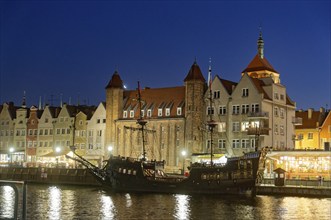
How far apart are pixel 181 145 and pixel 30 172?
88.3 feet

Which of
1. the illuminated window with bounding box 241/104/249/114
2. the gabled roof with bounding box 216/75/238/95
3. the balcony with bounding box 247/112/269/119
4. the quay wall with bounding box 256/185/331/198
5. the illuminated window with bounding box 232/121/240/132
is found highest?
the gabled roof with bounding box 216/75/238/95

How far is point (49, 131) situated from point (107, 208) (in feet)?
218

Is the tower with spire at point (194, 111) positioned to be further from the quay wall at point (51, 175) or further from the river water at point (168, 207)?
the river water at point (168, 207)

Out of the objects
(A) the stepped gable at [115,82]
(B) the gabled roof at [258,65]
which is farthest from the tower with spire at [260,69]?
(A) the stepped gable at [115,82]

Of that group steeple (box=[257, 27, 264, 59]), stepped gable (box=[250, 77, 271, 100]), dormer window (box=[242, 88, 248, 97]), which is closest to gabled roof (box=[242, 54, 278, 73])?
steeple (box=[257, 27, 264, 59])

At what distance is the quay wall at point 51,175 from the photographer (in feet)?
270

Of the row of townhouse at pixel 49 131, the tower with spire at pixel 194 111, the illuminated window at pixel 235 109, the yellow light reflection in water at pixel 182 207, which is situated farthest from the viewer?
the row of townhouse at pixel 49 131

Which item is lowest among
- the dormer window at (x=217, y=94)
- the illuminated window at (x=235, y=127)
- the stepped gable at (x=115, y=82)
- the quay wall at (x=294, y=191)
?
the quay wall at (x=294, y=191)

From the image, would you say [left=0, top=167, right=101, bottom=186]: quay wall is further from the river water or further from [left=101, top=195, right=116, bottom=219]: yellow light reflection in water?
[left=101, top=195, right=116, bottom=219]: yellow light reflection in water

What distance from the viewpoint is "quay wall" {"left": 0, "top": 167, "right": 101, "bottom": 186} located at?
82438 mm

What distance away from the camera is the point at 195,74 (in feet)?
306

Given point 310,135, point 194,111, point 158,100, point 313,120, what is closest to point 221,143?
point 194,111

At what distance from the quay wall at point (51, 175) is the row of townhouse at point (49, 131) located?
9.44 metres

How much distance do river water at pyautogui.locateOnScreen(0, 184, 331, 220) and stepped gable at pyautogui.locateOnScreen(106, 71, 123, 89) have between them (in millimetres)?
42237
